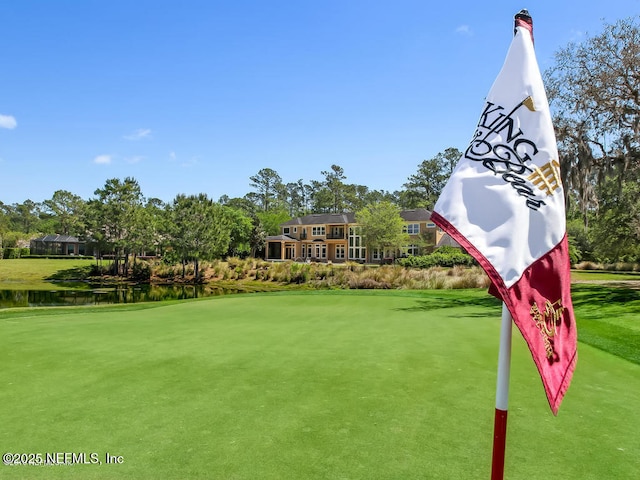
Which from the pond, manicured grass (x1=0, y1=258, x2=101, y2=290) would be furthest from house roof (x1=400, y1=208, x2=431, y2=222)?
manicured grass (x1=0, y1=258, x2=101, y2=290)

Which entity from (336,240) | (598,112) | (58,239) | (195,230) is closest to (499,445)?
(598,112)

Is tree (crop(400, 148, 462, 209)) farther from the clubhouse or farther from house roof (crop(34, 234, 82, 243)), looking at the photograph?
house roof (crop(34, 234, 82, 243))

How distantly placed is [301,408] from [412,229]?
52566 millimetres

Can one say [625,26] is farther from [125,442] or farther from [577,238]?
[577,238]

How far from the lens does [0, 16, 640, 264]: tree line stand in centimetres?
1638

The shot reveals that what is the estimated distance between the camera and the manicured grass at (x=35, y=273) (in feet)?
124

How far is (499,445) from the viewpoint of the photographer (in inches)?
79.7

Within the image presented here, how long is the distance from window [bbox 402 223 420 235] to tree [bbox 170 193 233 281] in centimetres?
2306

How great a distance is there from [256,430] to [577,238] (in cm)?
5262

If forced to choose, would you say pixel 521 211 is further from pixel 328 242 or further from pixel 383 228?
pixel 328 242

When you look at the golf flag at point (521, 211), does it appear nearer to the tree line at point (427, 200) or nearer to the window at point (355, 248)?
the tree line at point (427, 200)

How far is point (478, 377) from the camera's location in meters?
5.38

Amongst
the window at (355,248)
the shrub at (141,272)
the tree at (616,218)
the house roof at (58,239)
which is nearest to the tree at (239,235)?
the window at (355,248)

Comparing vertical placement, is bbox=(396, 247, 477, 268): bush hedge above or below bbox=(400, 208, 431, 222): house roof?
below
